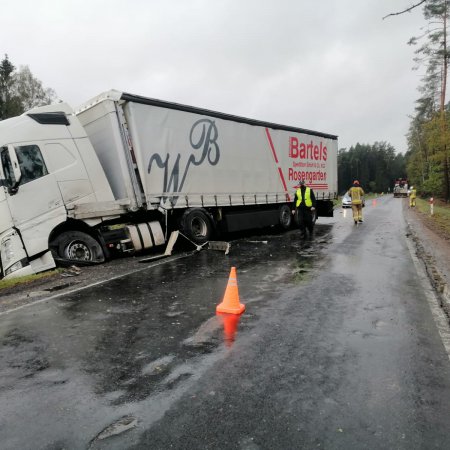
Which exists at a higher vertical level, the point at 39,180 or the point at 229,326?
the point at 39,180

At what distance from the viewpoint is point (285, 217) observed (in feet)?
49.3

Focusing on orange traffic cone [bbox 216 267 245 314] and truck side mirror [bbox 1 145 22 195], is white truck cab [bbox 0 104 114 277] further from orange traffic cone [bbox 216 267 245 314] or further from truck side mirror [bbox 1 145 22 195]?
orange traffic cone [bbox 216 267 245 314]

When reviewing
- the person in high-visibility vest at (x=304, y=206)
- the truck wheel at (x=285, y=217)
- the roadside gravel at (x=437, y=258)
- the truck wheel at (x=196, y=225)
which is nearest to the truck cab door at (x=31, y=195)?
the truck wheel at (x=196, y=225)

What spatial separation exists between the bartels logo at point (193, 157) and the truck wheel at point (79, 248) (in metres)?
2.11

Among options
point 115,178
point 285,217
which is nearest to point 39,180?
point 115,178

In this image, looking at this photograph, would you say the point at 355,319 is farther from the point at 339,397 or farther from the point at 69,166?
the point at 69,166

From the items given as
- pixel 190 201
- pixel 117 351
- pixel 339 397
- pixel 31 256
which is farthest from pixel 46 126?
pixel 339 397

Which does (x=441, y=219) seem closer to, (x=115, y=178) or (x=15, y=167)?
(x=115, y=178)

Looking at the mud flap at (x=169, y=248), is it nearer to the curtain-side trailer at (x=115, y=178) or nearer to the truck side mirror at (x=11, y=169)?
the curtain-side trailer at (x=115, y=178)

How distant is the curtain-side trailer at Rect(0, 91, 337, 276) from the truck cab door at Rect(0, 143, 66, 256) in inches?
0.8

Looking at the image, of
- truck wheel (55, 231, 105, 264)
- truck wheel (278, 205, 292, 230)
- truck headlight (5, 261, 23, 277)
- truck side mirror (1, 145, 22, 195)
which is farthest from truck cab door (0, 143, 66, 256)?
truck wheel (278, 205, 292, 230)

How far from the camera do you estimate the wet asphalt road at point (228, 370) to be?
251cm

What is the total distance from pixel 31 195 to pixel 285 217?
30.8 ft

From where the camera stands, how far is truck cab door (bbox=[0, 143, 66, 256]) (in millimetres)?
7680
